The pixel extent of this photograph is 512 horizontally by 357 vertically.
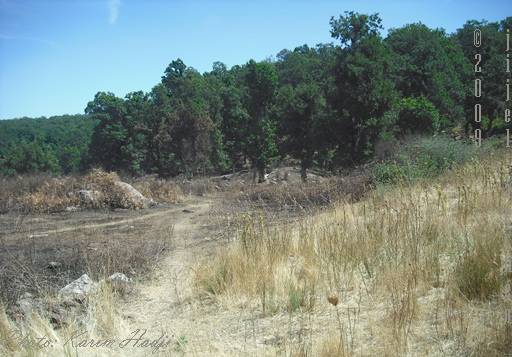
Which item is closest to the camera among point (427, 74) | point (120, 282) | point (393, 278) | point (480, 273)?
point (480, 273)

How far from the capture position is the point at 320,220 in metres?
6.22

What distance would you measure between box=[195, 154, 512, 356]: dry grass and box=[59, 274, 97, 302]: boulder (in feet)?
4.14

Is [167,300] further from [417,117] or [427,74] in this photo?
[427,74]

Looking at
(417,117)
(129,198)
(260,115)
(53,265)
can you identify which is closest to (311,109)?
(260,115)

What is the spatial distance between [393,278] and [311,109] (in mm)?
26292

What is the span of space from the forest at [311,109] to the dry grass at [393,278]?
17.1 metres

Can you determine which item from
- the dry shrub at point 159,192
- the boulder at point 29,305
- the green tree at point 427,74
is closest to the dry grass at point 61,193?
the dry shrub at point 159,192

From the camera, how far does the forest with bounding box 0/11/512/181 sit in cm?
2277

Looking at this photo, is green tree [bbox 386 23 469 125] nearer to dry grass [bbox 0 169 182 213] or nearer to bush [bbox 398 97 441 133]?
bush [bbox 398 97 441 133]

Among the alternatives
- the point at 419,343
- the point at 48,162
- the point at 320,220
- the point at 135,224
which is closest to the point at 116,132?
the point at 48,162

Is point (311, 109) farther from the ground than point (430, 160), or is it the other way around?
point (311, 109)

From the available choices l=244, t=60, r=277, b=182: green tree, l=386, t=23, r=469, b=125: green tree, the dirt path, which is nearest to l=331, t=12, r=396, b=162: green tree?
l=386, t=23, r=469, b=125: green tree

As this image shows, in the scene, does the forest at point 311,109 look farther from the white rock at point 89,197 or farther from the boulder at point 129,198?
the white rock at point 89,197

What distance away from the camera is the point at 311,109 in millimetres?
29172
